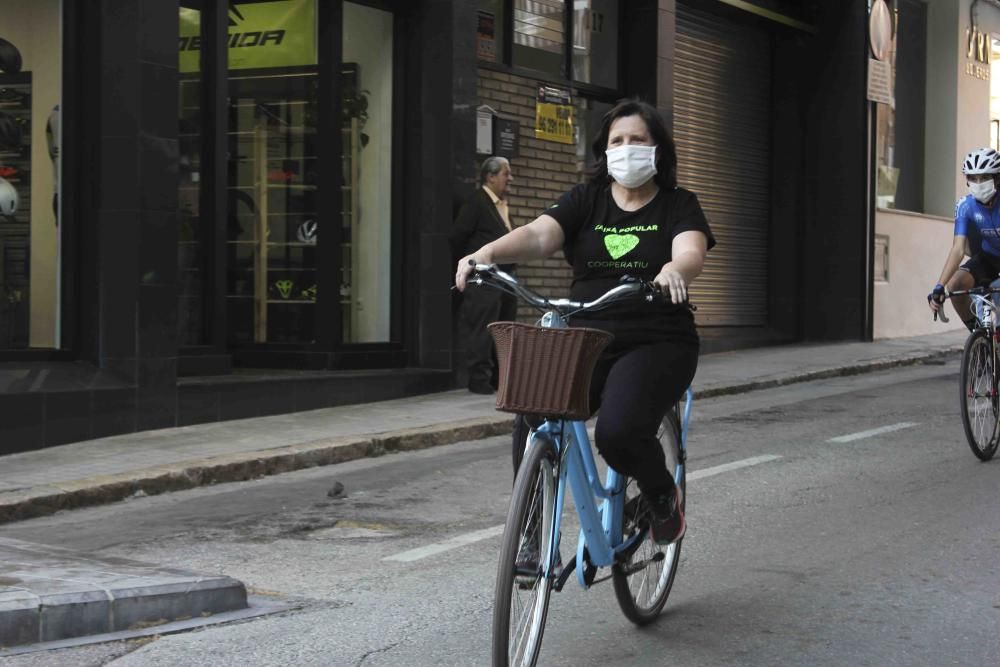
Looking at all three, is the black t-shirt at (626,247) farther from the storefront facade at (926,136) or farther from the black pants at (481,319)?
the storefront facade at (926,136)

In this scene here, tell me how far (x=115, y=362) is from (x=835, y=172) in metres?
12.3

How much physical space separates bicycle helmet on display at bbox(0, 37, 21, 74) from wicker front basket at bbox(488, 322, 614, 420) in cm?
700

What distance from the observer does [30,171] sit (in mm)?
10047

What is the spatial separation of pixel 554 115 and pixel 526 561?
37.5 ft

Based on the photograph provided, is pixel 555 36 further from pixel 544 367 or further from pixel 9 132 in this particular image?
pixel 544 367

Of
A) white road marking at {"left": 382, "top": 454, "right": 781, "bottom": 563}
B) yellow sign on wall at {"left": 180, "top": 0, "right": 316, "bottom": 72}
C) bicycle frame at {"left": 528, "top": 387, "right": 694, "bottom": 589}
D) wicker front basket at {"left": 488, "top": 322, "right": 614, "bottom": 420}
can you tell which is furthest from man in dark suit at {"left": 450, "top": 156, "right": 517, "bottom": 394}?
wicker front basket at {"left": 488, "top": 322, "right": 614, "bottom": 420}

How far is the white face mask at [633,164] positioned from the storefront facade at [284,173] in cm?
568

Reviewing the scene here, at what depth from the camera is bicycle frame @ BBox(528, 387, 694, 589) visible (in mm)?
4098

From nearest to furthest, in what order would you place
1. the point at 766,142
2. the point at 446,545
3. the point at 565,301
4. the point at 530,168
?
the point at 565,301 < the point at 446,545 < the point at 530,168 < the point at 766,142

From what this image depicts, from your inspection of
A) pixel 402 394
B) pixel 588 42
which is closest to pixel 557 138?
pixel 588 42

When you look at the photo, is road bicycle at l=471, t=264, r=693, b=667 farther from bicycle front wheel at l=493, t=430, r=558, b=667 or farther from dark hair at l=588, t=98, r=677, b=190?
dark hair at l=588, t=98, r=677, b=190

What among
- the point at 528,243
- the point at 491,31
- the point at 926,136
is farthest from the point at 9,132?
the point at 926,136

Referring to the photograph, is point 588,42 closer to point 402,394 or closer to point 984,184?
point 402,394

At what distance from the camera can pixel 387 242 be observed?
12945 mm
